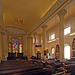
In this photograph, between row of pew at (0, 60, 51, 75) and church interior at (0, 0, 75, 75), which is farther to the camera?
church interior at (0, 0, 75, 75)

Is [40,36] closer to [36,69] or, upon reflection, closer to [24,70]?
[36,69]

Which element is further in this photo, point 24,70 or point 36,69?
point 36,69

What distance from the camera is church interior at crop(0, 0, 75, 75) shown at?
5.01m

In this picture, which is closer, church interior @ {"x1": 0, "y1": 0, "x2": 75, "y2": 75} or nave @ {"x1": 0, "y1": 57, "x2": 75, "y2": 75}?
nave @ {"x1": 0, "y1": 57, "x2": 75, "y2": 75}

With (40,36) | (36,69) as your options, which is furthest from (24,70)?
(40,36)

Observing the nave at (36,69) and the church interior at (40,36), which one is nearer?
the nave at (36,69)

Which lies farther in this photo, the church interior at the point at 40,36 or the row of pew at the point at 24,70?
the church interior at the point at 40,36

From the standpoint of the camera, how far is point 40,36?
65.8 feet

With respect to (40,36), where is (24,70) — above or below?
below

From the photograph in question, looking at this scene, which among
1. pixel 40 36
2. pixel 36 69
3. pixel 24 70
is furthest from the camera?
pixel 40 36

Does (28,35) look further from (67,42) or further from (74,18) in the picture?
(74,18)

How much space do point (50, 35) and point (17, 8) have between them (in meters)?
9.87

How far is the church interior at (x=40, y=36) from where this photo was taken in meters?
5.01

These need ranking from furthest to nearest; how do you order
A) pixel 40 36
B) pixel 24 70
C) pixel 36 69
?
1. pixel 40 36
2. pixel 36 69
3. pixel 24 70
